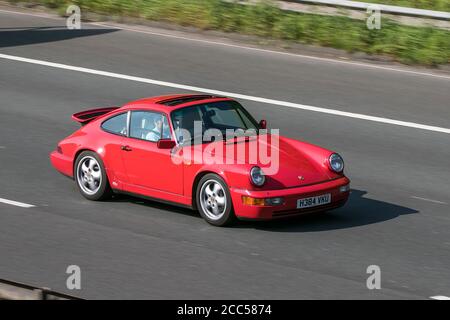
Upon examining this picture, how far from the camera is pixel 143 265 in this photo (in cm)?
1017

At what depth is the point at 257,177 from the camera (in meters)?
11.2

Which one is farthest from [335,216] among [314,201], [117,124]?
[117,124]

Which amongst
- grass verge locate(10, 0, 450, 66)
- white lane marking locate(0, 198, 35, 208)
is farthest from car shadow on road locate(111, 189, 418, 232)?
grass verge locate(10, 0, 450, 66)

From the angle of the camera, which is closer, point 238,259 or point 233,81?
point 238,259

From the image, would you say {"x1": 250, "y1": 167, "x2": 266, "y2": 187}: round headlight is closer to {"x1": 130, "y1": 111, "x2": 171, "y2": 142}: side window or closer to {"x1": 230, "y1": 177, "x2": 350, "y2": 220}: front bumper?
{"x1": 230, "y1": 177, "x2": 350, "y2": 220}: front bumper

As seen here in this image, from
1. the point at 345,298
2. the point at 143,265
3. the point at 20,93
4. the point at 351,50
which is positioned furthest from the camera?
the point at 351,50

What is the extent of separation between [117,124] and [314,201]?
274cm

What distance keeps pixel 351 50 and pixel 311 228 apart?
29.1ft

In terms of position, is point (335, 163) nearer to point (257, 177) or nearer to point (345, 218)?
point (345, 218)

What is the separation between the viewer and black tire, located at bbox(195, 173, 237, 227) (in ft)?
37.0
